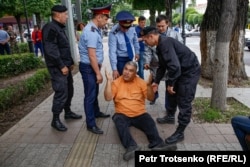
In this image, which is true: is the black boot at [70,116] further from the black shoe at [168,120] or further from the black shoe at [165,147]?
the black shoe at [165,147]

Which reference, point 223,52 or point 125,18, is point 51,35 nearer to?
point 125,18

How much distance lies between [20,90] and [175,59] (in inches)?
161

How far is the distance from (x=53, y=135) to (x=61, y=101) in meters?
0.52

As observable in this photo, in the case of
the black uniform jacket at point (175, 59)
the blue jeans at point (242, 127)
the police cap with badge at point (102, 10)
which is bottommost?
the blue jeans at point (242, 127)

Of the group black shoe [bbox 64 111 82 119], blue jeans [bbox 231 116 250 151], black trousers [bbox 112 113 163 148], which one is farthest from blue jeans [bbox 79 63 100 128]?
blue jeans [bbox 231 116 250 151]

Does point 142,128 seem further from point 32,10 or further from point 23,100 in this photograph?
point 32,10

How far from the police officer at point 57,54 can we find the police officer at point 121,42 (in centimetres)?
69

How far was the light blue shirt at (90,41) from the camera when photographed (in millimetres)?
4121

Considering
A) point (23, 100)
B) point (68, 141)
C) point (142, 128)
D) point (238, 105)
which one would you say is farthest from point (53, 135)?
point (238, 105)

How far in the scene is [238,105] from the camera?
18.4ft

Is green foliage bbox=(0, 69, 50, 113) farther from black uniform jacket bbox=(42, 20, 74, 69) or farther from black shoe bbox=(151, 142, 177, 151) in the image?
black shoe bbox=(151, 142, 177, 151)

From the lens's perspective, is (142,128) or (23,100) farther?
(23,100)

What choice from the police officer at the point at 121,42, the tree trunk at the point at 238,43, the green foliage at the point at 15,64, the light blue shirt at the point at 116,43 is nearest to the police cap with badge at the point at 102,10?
the police officer at the point at 121,42

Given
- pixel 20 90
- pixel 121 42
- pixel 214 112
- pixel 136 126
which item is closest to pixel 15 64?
pixel 20 90
